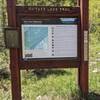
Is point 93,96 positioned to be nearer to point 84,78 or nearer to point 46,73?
point 84,78

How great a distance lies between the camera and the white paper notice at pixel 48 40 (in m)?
6.53

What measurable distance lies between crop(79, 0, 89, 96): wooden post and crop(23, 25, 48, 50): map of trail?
60cm

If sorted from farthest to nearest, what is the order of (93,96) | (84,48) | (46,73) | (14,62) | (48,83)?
(46,73), (48,83), (93,96), (84,48), (14,62)

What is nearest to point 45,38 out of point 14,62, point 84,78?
point 14,62

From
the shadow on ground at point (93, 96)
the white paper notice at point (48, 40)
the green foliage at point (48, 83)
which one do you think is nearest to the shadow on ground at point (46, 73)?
the green foliage at point (48, 83)

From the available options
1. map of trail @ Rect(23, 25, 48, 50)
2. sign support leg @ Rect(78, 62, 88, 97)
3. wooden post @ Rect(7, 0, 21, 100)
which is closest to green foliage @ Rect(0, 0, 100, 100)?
sign support leg @ Rect(78, 62, 88, 97)

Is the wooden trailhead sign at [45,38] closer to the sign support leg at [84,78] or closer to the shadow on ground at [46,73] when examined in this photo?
the sign support leg at [84,78]

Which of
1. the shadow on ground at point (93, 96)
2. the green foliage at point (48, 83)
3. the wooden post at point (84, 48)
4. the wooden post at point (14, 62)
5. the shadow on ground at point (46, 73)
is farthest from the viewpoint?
the shadow on ground at point (46, 73)

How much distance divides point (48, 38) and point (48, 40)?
0.10 ft

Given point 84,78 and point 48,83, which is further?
point 48,83

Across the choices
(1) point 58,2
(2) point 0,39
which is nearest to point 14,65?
(2) point 0,39

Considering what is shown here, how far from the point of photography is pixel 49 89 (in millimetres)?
7168

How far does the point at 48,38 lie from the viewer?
6.57 m

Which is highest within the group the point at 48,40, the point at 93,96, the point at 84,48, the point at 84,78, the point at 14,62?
the point at 48,40
